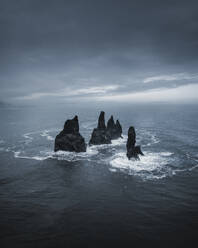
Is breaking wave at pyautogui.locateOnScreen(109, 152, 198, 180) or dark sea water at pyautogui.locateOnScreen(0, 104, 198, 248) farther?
breaking wave at pyautogui.locateOnScreen(109, 152, 198, 180)

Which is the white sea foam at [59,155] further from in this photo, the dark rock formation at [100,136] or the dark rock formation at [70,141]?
the dark rock formation at [100,136]

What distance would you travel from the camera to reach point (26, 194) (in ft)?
129

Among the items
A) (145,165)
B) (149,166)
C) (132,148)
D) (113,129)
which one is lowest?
(149,166)

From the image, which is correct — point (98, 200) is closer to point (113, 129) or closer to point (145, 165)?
point (145, 165)

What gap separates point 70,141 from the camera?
72938 mm

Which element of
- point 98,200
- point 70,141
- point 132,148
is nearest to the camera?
point 98,200

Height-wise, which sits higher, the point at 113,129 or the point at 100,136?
the point at 113,129

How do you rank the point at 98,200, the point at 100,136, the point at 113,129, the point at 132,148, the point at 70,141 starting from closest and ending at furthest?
the point at 98,200 → the point at 132,148 → the point at 70,141 → the point at 100,136 → the point at 113,129

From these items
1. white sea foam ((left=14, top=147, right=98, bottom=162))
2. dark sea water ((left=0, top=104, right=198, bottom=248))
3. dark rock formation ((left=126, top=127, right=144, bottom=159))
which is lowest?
dark sea water ((left=0, top=104, right=198, bottom=248))

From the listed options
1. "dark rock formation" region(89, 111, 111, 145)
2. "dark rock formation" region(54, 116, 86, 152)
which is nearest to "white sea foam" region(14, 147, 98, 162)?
"dark rock formation" region(54, 116, 86, 152)

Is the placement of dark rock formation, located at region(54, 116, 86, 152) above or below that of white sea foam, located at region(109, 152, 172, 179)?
above

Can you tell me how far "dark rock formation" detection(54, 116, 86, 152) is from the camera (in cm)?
7181

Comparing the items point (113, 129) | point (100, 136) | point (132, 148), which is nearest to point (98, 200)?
point (132, 148)

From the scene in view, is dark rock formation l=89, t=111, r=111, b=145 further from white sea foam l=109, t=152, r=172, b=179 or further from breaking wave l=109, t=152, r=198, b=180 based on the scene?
breaking wave l=109, t=152, r=198, b=180
